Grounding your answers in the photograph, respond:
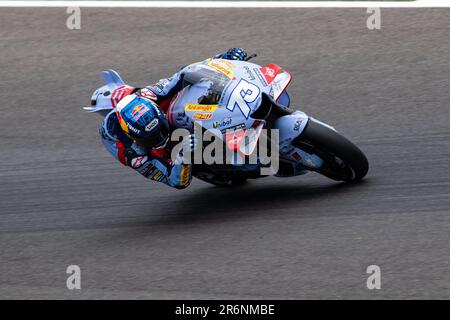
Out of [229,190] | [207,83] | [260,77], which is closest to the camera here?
[207,83]

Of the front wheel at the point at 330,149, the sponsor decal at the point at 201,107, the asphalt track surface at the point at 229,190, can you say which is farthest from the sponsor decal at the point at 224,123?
the asphalt track surface at the point at 229,190

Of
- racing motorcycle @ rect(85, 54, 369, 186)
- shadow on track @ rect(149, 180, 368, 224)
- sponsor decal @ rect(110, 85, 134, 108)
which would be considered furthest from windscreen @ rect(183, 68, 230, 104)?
shadow on track @ rect(149, 180, 368, 224)

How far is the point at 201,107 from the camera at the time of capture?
7277mm

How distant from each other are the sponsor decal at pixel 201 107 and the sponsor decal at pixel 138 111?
0.33m

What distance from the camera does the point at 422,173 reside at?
7.75m

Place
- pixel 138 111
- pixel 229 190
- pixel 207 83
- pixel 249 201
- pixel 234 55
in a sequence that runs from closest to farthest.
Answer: pixel 138 111 < pixel 207 83 < pixel 234 55 < pixel 249 201 < pixel 229 190

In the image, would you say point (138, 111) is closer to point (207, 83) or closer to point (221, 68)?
point (207, 83)

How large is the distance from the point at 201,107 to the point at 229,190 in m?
1.06

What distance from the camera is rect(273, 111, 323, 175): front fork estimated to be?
7227 mm

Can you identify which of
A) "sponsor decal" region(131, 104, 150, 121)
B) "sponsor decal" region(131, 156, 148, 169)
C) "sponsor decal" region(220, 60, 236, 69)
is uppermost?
"sponsor decal" region(220, 60, 236, 69)

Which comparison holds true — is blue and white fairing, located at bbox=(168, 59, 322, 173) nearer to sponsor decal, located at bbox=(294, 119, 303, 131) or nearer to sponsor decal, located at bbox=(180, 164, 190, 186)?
sponsor decal, located at bbox=(294, 119, 303, 131)

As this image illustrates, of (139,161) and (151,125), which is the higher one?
(151,125)

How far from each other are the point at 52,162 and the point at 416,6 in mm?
4079

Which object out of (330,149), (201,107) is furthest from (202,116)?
(330,149)
